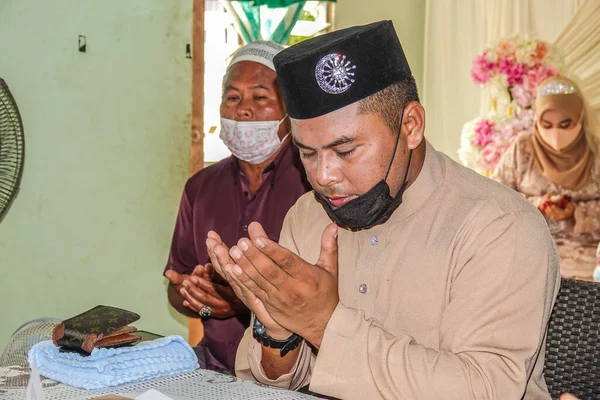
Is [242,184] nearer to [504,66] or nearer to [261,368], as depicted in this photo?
[261,368]

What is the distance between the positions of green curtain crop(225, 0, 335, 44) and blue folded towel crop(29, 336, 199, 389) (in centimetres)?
388

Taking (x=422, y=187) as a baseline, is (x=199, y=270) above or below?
below

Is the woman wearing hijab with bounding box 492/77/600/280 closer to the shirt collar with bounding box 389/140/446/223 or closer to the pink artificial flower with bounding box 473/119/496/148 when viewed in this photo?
the pink artificial flower with bounding box 473/119/496/148

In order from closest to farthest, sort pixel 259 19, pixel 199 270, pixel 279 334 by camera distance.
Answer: pixel 279 334
pixel 199 270
pixel 259 19

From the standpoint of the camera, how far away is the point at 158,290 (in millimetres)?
4246

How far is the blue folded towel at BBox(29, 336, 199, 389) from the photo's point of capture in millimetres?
1632

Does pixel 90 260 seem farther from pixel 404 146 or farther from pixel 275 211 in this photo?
pixel 404 146

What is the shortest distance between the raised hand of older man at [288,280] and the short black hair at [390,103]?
0.30m

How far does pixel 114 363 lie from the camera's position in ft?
5.43

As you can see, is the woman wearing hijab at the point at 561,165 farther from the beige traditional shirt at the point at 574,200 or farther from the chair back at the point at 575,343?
the chair back at the point at 575,343

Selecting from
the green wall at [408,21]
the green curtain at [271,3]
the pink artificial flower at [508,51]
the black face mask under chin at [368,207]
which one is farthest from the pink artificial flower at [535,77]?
the black face mask under chin at [368,207]

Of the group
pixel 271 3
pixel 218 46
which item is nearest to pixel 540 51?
pixel 271 3

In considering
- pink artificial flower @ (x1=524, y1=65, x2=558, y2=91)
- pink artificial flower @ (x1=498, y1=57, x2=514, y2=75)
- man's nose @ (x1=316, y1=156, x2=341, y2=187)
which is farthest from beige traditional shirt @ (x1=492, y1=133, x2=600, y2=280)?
man's nose @ (x1=316, y1=156, x2=341, y2=187)

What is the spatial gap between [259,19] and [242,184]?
8.70 feet
